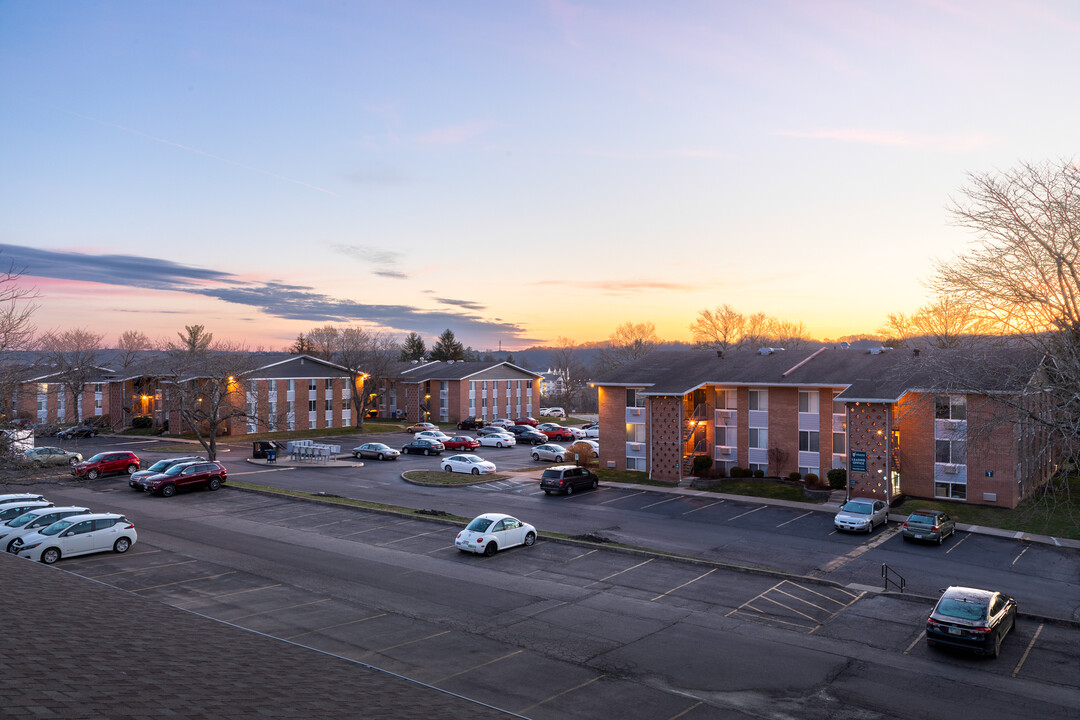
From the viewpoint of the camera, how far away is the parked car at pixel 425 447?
55.8 meters

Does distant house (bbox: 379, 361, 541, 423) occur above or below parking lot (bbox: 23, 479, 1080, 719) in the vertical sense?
above

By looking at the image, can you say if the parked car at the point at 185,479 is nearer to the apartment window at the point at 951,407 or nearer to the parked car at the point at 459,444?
the parked car at the point at 459,444

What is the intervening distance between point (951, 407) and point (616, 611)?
26.4 metres

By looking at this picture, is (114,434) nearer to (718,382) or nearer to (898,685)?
(718,382)

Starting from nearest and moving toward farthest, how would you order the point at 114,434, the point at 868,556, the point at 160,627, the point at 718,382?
the point at 160,627 → the point at 868,556 → the point at 718,382 → the point at 114,434

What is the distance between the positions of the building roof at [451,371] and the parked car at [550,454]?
3226 cm

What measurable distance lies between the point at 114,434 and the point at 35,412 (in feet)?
37.6

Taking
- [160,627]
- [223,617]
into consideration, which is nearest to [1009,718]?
[160,627]

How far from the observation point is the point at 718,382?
1741 inches

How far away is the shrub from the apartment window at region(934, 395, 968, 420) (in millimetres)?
13407

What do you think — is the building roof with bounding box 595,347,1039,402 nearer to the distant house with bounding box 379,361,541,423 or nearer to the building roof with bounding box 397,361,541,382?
the distant house with bounding box 379,361,541,423

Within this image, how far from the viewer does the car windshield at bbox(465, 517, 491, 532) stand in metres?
25.2

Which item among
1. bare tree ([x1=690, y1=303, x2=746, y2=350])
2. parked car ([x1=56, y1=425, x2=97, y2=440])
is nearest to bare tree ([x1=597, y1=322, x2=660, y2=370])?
bare tree ([x1=690, y1=303, x2=746, y2=350])

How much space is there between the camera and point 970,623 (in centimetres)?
1620
